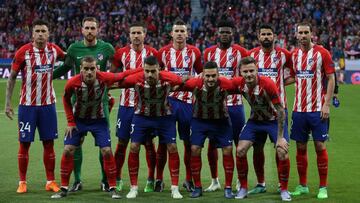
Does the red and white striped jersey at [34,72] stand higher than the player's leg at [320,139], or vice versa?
the red and white striped jersey at [34,72]

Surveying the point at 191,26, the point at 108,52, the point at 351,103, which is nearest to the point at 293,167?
the point at 108,52

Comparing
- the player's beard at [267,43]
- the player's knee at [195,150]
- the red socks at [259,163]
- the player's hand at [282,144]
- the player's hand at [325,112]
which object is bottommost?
the red socks at [259,163]

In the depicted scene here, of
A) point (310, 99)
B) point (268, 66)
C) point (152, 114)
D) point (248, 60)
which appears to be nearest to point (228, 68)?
point (268, 66)

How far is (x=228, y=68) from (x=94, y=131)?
2.09m

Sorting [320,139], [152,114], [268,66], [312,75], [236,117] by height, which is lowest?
[320,139]

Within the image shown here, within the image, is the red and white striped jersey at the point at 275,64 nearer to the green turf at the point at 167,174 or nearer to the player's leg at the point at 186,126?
the player's leg at the point at 186,126

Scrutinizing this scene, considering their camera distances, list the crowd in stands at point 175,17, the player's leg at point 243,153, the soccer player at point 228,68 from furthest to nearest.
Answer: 1. the crowd in stands at point 175,17
2. the soccer player at point 228,68
3. the player's leg at point 243,153

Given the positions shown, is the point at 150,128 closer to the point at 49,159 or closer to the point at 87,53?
the point at 87,53

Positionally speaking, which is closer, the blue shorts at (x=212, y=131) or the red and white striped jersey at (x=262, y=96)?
the red and white striped jersey at (x=262, y=96)

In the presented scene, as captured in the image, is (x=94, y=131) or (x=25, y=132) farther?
(x=25, y=132)

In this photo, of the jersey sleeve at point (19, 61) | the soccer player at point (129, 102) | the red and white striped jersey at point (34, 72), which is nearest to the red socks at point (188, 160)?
the soccer player at point (129, 102)

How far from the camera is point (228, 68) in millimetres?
Result: 10500

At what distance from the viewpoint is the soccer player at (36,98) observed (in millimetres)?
10266

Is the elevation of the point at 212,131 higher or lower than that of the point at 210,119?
lower
